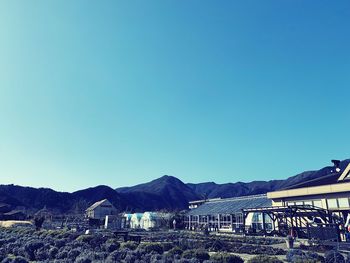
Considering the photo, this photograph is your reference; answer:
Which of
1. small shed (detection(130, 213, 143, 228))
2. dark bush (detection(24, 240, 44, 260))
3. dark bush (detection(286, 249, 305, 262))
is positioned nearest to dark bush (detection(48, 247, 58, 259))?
dark bush (detection(24, 240, 44, 260))

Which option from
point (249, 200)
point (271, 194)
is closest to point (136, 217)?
point (249, 200)

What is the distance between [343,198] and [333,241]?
12.3 m

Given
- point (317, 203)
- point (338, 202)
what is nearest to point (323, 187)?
point (317, 203)

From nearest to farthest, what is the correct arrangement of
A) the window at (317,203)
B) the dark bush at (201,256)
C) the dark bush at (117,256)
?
the dark bush at (117,256) < the dark bush at (201,256) < the window at (317,203)

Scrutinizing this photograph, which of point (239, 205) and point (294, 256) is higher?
point (239, 205)

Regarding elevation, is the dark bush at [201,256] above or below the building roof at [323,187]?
below

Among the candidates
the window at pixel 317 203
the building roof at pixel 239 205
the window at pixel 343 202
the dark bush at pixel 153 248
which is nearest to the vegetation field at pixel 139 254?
the dark bush at pixel 153 248

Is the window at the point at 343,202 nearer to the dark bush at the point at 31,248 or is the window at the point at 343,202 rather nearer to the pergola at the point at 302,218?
the pergola at the point at 302,218

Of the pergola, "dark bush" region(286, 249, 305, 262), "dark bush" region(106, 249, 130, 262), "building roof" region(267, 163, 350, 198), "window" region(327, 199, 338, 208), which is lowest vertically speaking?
"dark bush" region(286, 249, 305, 262)

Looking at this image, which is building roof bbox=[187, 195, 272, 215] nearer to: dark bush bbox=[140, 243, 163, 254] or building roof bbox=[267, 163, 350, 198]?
building roof bbox=[267, 163, 350, 198]

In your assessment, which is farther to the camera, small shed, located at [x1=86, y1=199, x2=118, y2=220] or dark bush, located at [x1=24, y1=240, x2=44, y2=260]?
small shed, located at [x1=86, y1=199, x2=118, y2=220]

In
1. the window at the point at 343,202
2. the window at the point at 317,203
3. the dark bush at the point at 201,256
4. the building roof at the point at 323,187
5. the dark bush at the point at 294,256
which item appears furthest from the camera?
the window at the point at 317,203

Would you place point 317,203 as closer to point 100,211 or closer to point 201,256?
point 201,256

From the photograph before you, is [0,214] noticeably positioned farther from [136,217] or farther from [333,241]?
[333,241]
